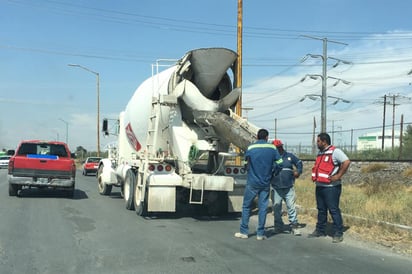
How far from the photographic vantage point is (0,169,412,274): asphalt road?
21.2 feet

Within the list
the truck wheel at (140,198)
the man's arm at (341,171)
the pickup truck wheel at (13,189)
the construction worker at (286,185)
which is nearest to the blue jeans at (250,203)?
the construction worker at (286,185)

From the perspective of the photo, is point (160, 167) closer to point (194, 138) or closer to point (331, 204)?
point (194, 138)

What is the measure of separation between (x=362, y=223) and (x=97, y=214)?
6.32 m

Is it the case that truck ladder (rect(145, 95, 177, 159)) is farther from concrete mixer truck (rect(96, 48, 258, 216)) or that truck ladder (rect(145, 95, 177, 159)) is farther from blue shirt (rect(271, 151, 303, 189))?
blue shirt (rect(271, 151, 303, 189))

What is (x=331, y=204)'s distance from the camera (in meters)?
8.50

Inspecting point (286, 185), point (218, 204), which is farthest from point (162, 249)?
point (218, 204)

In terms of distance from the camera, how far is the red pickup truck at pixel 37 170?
15.1m

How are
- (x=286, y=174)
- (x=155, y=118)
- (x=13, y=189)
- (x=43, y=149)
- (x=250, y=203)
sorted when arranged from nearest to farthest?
1. (x=250, y=203)
2. (x=286, y=174)
3. (x=155, y=118)
4. (x=13, y=189)
5. (x=43, y=149)

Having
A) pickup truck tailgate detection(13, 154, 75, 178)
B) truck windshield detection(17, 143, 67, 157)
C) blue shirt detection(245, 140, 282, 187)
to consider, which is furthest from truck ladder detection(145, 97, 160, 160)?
truck windshield detection(17, 143, 67, 157)

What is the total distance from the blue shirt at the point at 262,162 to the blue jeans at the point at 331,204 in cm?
96

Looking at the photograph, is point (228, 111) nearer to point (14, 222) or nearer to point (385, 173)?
point (14, 222)

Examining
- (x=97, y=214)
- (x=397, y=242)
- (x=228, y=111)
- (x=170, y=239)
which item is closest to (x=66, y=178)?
(x=97, y=214)

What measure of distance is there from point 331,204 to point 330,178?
0.47m

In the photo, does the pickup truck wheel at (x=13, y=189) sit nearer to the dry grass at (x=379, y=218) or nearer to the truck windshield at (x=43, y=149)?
the truck windshield at (x=43, y=149)
